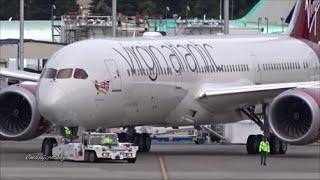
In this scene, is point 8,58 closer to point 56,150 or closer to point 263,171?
point 56,150

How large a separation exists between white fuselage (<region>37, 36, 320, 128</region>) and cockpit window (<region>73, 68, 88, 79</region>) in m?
0.12

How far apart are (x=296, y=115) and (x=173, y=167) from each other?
7.36 m

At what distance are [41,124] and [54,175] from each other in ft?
36.7

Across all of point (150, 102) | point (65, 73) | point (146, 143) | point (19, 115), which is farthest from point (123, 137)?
point (65, 73)

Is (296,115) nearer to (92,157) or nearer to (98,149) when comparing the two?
(98,149)

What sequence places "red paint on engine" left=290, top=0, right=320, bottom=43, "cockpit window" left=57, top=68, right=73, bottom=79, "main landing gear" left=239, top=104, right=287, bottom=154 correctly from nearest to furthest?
1. "cockpit window" left=57, top=68, right=73, bottom=79
2. "main landing gear" left=239, top=104, right=287, bottom=154
3. "red paint on engine" left=290, top=0, right=320, bottom=43

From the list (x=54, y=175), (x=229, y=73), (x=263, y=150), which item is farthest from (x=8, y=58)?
(x=54, y=175)

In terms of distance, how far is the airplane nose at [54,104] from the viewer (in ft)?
125

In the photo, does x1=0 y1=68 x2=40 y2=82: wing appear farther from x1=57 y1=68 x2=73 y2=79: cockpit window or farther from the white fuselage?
x1=57 y1=68 x2=73 y2=79: cockpit window

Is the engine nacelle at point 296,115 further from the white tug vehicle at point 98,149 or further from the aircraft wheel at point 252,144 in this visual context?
the white tug vehicle at point 98,149

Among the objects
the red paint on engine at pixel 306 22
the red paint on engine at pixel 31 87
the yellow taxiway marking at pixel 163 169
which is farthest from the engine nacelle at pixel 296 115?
the red paint on engine at pixel 306 22

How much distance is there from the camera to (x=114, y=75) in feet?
131

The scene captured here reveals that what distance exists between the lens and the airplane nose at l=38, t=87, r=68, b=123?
125ft

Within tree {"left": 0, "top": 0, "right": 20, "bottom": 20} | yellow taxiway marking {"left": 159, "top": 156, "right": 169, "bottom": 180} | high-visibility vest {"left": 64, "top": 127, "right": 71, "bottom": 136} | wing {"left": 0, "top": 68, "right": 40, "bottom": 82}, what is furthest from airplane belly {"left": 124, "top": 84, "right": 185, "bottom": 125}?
tree {"left": 0, "top": 0, "right": 20, "bottom": 20}
